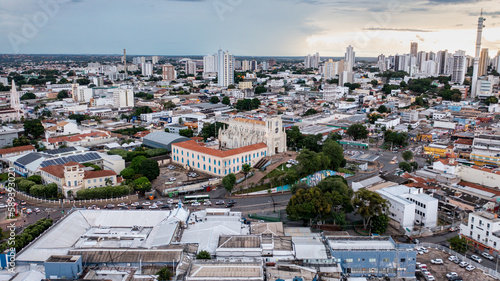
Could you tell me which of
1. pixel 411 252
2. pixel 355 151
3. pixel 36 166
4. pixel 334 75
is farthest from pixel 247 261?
pixel 334 75

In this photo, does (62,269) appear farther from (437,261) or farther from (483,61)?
(483,61)

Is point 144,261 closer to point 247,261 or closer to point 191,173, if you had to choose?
point 247,261

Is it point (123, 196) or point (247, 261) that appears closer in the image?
point (247, 261)

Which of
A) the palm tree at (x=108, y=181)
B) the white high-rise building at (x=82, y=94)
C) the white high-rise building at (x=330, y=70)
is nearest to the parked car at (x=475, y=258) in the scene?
the palm tree at (x=108, y=181)

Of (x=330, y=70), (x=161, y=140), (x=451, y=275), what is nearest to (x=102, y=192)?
(x=161, y=140)

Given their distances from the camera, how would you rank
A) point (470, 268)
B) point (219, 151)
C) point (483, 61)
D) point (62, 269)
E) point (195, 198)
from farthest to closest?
1. point (483, 61)
2. point (219, 151)
3. point (195, 198)
4. point (470, 268)
5. point (62, 269)

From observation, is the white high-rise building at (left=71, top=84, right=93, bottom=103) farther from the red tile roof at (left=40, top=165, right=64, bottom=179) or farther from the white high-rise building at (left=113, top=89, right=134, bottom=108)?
the red tile roof at (left=40, top=165, right=64, bottom=179)
